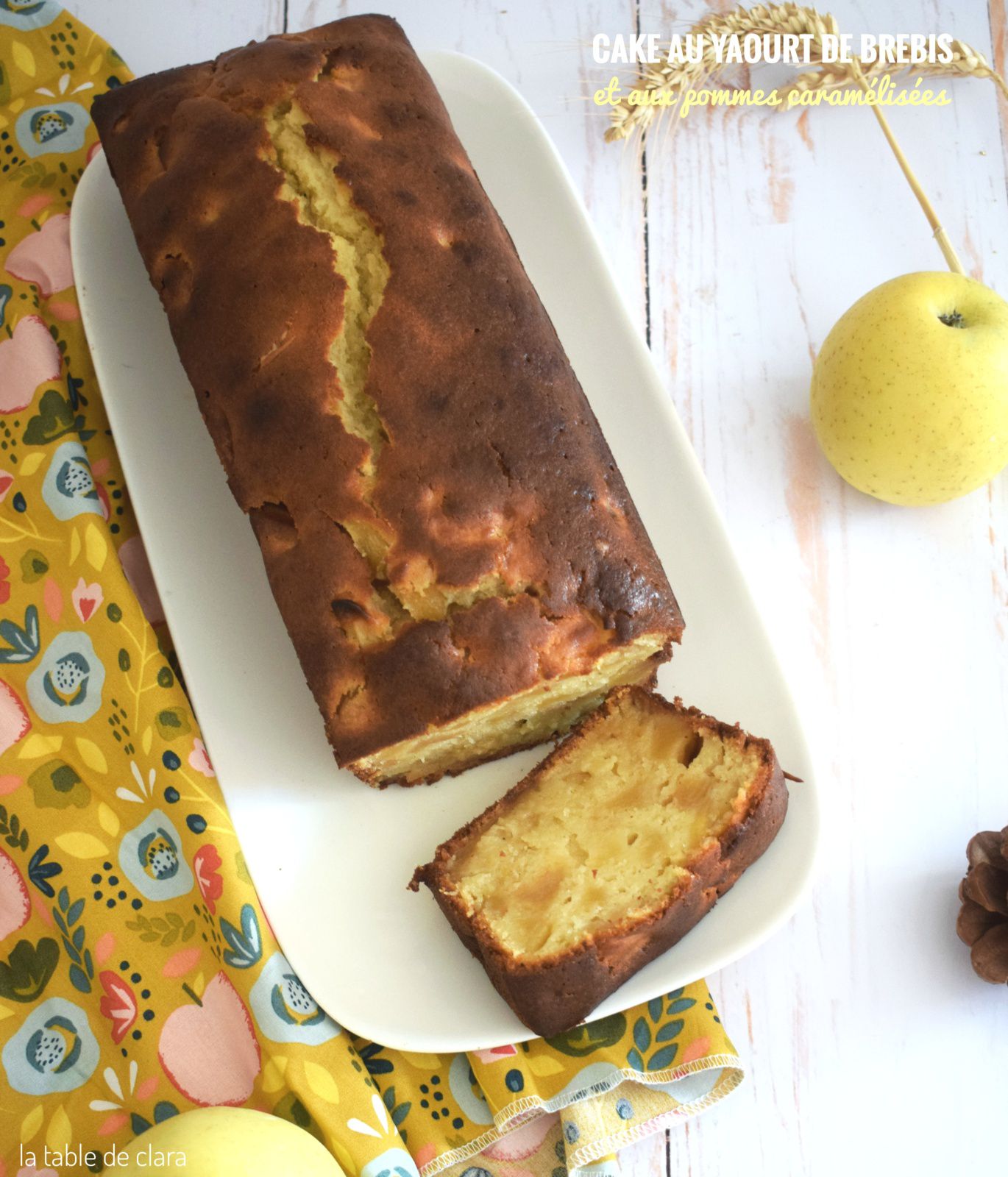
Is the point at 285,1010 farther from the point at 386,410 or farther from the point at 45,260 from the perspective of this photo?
the point at 45,260

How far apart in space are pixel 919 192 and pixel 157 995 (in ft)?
7.82

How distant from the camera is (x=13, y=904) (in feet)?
7.99

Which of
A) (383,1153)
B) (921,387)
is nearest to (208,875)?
(383,1153)

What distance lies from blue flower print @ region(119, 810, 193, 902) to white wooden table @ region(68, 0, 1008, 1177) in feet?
3.32

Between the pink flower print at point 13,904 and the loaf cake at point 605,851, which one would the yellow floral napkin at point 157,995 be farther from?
the loaf cake at point 605,851

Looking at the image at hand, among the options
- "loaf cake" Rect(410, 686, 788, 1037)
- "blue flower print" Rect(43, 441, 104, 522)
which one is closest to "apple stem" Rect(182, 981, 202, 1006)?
"loaf cake" Rect(410, 686, 788, 1037)

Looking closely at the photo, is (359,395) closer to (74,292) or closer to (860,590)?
(74,292)

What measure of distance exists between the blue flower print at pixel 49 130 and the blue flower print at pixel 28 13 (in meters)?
0.23

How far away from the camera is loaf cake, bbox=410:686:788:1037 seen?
7.52 ft

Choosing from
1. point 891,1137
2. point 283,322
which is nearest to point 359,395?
point 283,322

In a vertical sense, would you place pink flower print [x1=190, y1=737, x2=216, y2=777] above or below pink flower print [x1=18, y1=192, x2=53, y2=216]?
below

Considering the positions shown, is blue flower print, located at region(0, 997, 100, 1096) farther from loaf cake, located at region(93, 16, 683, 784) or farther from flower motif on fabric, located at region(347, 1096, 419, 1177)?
loaf cake, located at region(93, 16, 683, 784)

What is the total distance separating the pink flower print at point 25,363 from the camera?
8.98ft

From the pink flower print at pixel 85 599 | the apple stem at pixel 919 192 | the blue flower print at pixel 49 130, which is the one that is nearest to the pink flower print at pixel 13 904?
the pink flower print at pixel 85 599
